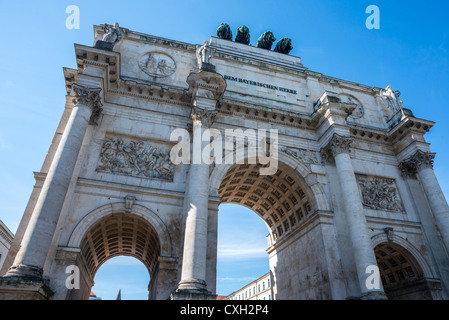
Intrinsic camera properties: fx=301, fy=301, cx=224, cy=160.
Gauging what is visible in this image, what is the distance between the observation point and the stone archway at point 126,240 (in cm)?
1342

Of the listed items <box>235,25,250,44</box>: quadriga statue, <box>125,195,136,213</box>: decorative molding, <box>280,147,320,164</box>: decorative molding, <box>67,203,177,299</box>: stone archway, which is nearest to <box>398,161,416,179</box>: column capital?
<box>280,147,320,164</box>: decorative molding

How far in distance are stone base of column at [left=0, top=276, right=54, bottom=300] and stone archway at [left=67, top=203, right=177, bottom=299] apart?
7.87ft

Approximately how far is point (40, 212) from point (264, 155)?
11.8 m

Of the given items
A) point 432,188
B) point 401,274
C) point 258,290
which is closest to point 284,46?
point 432,188

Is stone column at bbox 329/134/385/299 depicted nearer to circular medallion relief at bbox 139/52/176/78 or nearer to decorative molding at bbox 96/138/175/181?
decorative molding at bbox 96/138/175/181

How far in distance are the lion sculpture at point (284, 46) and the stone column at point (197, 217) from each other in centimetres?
1414

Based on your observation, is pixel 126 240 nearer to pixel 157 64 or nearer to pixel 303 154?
pixel 157 64

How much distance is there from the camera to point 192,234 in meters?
13.0

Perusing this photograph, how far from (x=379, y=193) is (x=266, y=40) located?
16258mm

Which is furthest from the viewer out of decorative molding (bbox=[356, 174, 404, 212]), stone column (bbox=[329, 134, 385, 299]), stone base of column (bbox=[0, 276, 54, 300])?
decorative molding (bbox=[356, 174, 404, 212])

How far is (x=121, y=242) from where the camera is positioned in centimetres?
1769

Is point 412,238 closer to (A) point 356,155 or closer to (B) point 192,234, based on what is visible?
(A) point 356,155

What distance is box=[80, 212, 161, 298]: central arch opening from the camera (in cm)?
1477
